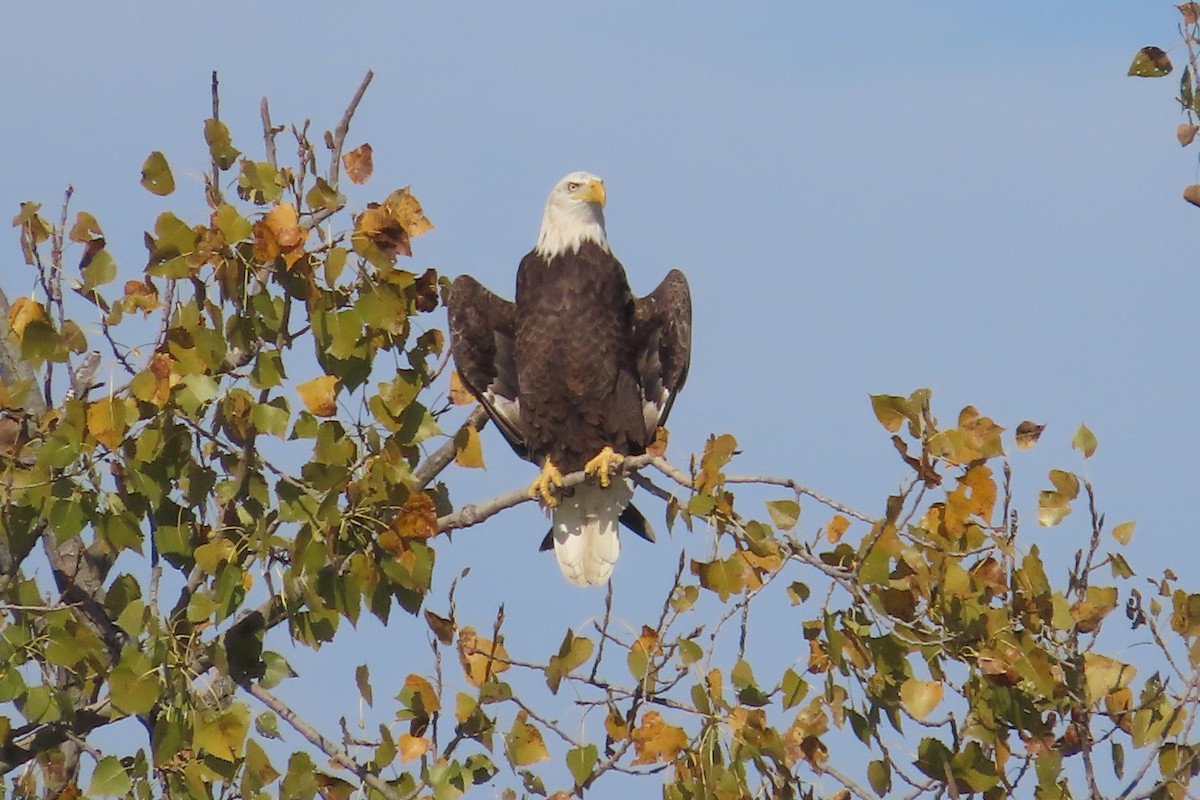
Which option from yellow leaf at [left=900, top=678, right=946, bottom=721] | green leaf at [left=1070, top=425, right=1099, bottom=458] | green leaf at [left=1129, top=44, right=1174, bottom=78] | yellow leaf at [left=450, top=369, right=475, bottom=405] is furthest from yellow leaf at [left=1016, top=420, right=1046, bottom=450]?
yellow leaf at [left=450, top=369, right=475, bottom=405]

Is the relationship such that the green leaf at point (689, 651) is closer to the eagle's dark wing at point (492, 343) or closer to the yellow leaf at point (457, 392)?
the yellow leaf at point (457, 392)

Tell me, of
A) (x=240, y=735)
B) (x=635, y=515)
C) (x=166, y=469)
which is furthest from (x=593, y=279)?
(x=240, y=735)

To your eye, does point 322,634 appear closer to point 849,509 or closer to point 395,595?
point 395,595

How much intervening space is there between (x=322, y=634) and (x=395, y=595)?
0.22 m

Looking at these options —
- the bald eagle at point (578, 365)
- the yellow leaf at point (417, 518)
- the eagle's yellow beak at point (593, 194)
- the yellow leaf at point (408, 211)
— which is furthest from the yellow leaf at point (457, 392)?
the yellow leaf at point (417, 518)

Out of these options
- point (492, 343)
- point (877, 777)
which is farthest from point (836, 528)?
point (492, 343)

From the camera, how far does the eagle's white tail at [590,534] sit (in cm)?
746

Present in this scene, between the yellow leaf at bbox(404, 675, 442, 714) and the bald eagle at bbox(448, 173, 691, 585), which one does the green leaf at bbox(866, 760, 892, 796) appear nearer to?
the yellow leaf at bbox(404, 675, 442, 714)

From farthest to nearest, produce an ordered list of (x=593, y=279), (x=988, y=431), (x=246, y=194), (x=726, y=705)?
(x=593, y=279), (x=246, y=194), (x=726, y=705), (x=988, y=431)

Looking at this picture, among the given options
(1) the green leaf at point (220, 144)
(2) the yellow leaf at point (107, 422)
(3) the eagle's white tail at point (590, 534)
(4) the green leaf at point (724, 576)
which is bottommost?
(4) the green leaf at point (724, 576)

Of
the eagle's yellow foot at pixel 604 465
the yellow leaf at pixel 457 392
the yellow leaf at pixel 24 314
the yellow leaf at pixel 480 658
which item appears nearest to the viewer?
the yellow leaf at pixel 480 658

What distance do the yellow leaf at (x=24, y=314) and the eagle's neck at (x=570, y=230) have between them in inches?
124

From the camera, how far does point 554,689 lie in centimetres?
433

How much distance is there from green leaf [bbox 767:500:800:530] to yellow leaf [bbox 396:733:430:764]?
42.4 inches
